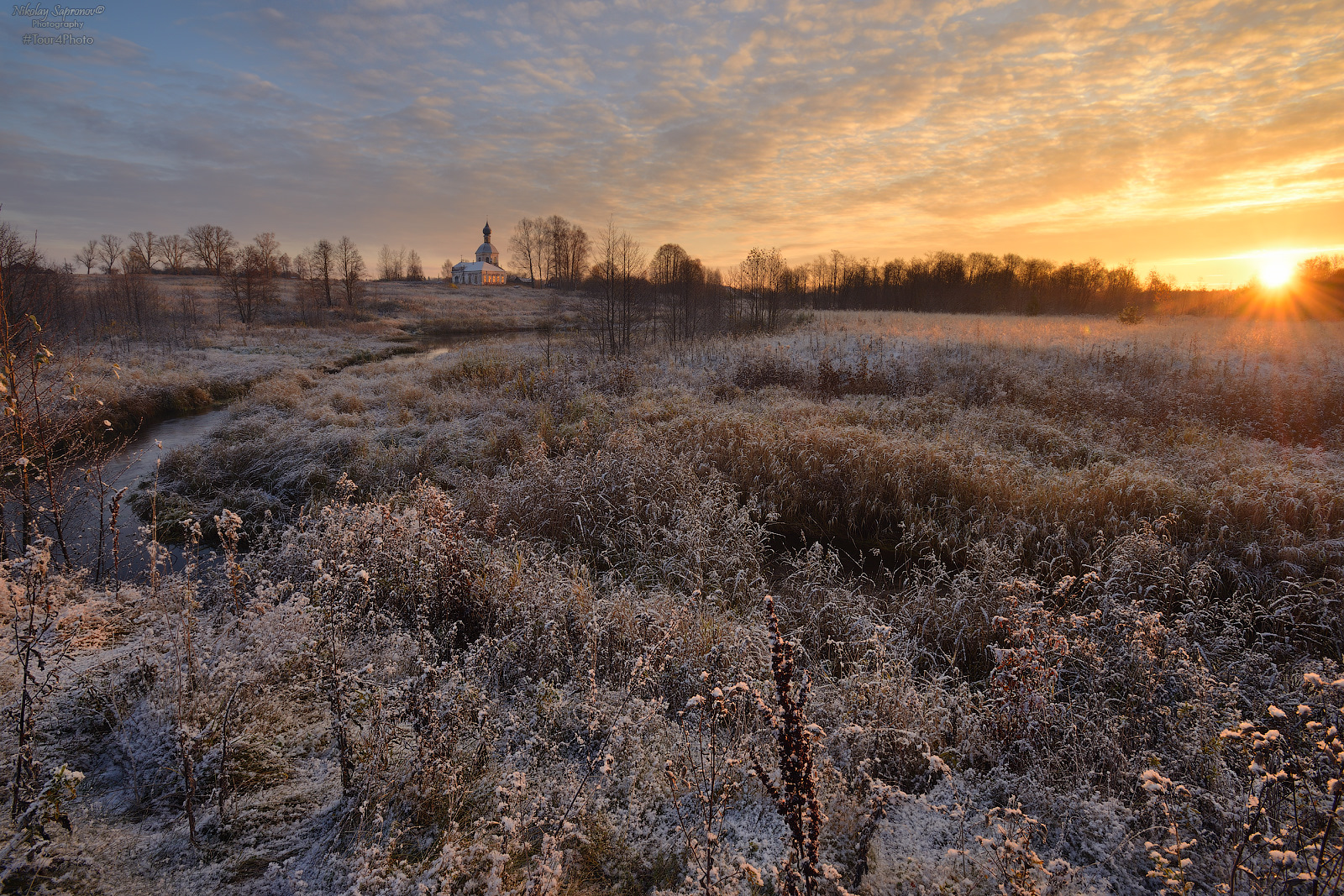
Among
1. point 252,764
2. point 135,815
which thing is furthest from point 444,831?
point 135,815

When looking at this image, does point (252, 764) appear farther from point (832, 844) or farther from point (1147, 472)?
point (1147, 472)

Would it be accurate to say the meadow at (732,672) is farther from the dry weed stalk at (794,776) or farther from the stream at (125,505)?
the stream at (125,505)

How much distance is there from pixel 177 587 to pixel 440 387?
44.1 feet

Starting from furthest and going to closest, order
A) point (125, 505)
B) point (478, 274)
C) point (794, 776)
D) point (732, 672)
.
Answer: point (478, 274), point (125, 505), point (732, 672), point (794, 776)

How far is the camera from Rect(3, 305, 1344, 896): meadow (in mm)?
2223

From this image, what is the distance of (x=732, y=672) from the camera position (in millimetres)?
3514

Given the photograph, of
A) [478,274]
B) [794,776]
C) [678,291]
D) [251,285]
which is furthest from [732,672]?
[478,274]

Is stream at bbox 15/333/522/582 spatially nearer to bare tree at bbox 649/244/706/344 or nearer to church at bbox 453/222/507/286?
bare tree at bbox 649/244/706/344

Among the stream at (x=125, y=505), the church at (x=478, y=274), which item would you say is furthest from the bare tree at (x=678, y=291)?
the church at (x=478, y=274)

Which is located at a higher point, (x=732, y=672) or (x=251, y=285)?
(x=251, y=285)

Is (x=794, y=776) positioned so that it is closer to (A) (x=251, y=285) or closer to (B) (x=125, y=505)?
(B) (x=125, y=505)

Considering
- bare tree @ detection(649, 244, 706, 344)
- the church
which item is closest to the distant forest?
bare tree @ detection(649, 244, 706, 344)

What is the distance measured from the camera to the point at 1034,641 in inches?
133

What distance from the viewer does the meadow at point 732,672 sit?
2223 mm
